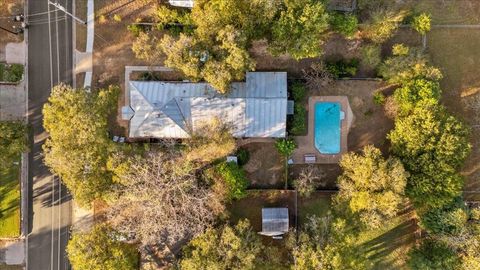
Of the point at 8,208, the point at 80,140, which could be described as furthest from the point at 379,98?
the point at 8,208

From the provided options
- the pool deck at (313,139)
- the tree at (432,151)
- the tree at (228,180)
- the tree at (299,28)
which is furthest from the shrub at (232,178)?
the tree at (432,151)

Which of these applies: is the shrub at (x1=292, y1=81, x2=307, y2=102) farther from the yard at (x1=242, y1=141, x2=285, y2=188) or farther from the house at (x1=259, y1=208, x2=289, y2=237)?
the house at (x1=259, y1=208, x2=289, y2=237)

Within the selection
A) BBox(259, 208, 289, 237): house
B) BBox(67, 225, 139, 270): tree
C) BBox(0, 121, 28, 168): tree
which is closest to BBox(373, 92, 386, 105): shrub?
BBox(259, 208, 289, 237): house

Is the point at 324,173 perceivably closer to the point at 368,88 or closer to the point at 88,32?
the point at 368,88

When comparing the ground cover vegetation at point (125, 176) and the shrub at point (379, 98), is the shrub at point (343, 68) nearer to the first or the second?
the shrub at point (379, 98)

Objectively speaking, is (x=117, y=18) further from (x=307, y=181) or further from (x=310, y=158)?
(x=307, y=181)

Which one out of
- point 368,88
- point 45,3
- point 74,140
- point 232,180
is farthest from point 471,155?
point 45,3

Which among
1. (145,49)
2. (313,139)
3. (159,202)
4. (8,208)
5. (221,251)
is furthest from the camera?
(313,139)
